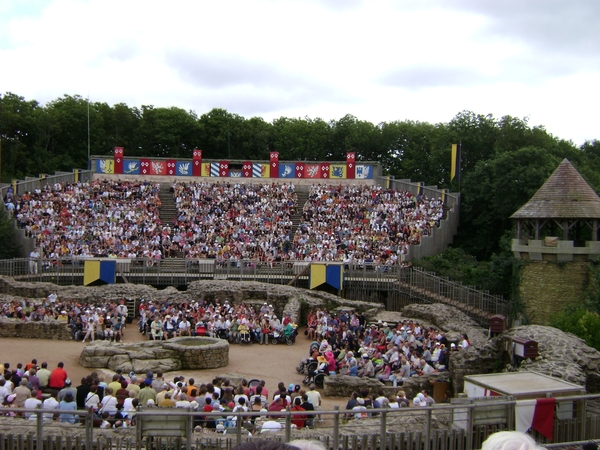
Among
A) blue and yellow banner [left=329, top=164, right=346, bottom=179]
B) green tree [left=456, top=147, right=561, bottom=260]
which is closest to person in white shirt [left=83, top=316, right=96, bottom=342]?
green tree [left=456, top=147, right=561, bottom=260]

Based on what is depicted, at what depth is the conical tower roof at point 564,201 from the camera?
23094mm

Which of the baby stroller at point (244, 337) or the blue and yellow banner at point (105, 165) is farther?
the blue and yellow banner at point (105, 165)

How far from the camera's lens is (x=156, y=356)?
A: 731 inches

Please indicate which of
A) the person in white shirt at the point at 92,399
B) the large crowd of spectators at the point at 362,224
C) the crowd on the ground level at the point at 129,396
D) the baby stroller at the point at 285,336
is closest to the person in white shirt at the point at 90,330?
the baby stroller at the point at 285,336

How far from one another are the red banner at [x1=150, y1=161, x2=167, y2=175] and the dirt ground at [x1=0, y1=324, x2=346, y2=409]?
21.8 meters

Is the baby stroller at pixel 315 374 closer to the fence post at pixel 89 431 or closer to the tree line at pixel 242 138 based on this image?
the fence post at pixel 89 431

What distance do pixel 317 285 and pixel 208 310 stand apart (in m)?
7.50

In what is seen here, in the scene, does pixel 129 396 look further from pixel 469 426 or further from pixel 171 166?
pixel 171 166

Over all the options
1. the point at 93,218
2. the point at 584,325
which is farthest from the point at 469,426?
the point at 93,218

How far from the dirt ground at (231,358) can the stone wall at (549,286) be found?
345 inches

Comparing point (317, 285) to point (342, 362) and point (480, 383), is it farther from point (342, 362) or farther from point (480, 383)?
point (480, 383)

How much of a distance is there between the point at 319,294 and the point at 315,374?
10.1 m

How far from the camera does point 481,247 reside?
3788cm

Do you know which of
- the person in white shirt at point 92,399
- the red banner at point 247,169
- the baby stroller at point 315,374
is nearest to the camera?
the person in white shirt at point 92,399
